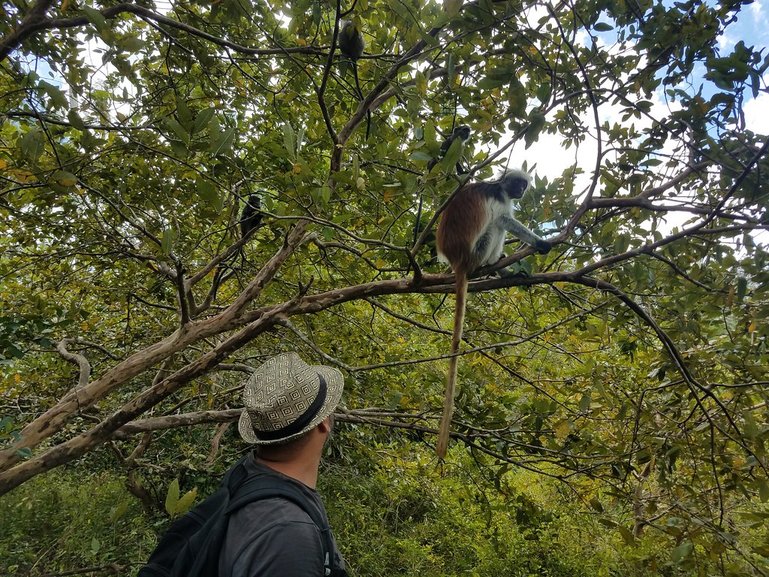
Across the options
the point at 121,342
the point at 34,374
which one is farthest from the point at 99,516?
the point at 121,342

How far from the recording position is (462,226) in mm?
3520

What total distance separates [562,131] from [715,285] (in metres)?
1.27

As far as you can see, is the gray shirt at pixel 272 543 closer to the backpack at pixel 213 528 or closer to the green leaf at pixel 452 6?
the backpack at pixel 213 528

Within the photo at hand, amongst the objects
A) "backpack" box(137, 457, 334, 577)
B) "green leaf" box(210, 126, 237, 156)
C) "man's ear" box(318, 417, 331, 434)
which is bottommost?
"backpack" box(137, 457, 334, 577)

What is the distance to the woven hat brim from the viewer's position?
1.34m

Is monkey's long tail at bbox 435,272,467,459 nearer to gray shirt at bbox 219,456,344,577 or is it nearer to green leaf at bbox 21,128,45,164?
gray shirt at bbox 219,456,344,577

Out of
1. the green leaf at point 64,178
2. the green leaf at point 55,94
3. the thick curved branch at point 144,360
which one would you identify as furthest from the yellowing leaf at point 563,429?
the green leaf at point 55,94

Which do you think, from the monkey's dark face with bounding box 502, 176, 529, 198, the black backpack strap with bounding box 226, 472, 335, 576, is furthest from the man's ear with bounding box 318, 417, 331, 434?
the monkey's dark face with bounding box 502, 176, 529, 198

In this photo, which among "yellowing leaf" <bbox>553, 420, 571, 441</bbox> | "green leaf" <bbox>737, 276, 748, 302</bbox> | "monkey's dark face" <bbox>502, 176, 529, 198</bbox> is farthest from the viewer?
"monkey's dark face" <bbox>502, 176, 529, 198</bbox>

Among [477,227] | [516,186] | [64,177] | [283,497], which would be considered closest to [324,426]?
[283,497]

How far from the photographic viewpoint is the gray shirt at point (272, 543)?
1.02 metres

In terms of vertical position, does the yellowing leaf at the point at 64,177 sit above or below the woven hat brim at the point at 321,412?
above

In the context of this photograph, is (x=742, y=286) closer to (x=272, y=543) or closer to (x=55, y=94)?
(x=272, y=543)

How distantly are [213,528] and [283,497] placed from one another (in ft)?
0.56
